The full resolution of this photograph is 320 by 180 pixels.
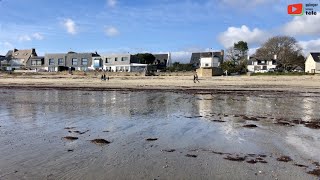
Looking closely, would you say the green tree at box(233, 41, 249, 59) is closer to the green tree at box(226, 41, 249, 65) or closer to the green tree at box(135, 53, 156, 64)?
the green tree at box(226, 41, 249, 65)

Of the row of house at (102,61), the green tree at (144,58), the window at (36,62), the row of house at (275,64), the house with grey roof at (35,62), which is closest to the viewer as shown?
the row of house at (275,64)

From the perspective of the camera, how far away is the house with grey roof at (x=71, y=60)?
92.7m

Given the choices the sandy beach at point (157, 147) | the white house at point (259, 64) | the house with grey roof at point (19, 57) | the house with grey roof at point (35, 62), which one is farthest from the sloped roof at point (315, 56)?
the house with grey roof at point (19, 57)

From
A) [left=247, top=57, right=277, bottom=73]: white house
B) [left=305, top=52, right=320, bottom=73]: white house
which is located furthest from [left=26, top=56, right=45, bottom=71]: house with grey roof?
[left=305, top=52, right=320, bottom=73]: white house

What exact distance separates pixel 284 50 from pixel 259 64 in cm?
1332

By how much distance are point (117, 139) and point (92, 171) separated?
123 inches

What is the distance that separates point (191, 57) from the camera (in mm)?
107500

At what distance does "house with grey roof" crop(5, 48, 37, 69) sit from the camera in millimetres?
99713

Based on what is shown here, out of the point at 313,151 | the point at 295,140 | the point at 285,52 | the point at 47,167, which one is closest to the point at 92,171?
the point at 47,167

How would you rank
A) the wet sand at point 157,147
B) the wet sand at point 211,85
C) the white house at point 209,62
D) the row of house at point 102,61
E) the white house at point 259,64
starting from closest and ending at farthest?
1. the wet sand at point 157,147
2. the wet sand at point 211,85
3. the row of house at point 102,61
4. the white house at point 259,64
5. the white house at point 209,62

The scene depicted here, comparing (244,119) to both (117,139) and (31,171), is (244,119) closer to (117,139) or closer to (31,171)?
(117,139)

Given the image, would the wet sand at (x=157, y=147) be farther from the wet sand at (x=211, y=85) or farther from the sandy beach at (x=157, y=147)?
the wet sand at (x=211, y=85)

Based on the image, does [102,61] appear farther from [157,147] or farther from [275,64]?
[157,147]

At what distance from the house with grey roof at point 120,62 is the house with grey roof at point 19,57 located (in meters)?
24.0
